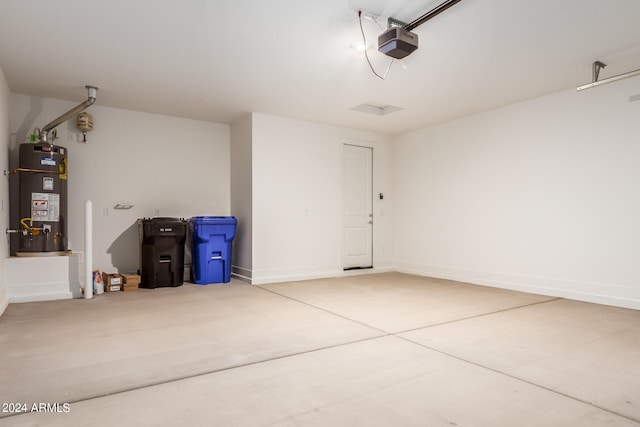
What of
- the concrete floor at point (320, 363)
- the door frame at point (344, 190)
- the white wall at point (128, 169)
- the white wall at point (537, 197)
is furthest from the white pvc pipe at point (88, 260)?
the white wall at point (537, 197)

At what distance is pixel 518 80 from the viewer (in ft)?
14.4

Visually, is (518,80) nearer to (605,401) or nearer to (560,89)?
(560,89)

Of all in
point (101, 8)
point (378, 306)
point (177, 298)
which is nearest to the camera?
point (101, 8)

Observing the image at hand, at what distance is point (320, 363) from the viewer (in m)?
2.50

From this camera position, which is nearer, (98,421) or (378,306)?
(98,421)

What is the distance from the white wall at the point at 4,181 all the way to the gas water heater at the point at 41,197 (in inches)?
5.4

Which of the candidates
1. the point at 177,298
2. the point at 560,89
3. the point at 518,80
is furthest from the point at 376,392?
the point at 560,89

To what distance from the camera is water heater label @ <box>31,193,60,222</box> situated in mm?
4488

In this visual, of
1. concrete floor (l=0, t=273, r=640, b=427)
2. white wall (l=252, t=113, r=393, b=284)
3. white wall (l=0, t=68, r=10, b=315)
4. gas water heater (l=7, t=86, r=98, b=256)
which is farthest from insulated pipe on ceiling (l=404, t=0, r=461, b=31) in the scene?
white wall (l=0, t=68, r=10, b=315)

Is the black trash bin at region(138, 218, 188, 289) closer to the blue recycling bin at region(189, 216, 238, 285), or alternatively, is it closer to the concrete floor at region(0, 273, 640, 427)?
the blue recycling bin at region(189, 216, 238, 285)

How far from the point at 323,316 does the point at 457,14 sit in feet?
9.54

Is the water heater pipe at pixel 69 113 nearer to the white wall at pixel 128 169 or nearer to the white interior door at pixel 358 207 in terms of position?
the white wall at pixel 128 169

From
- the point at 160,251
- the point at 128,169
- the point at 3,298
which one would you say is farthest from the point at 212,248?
the point at 3,298

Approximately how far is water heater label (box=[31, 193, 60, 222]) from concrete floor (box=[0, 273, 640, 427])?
3.49 ft
